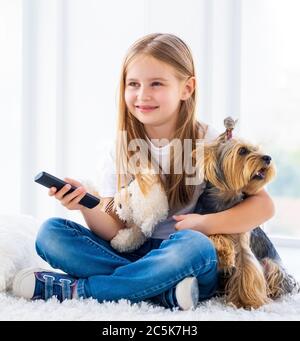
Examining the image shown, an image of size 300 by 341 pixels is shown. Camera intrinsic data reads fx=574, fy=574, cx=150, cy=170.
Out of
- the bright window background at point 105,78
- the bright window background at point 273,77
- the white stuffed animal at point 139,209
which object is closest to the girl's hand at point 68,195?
the white stuffed animal at point 139,209

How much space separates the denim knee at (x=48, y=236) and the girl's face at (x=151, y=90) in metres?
0.34

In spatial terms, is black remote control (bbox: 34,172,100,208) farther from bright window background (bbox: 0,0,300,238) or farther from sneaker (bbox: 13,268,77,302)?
bright window background (bbox: 0,0,300,238)

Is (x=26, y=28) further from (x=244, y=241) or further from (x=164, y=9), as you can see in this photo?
(x=244, y=241)

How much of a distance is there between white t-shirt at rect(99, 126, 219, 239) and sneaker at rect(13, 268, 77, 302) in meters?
0.27

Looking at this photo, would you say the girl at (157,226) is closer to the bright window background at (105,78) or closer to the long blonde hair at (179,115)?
the long blonde hair at (179,115)

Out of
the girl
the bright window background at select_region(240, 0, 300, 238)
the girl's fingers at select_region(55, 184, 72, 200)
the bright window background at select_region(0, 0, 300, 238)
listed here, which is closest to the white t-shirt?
the girl

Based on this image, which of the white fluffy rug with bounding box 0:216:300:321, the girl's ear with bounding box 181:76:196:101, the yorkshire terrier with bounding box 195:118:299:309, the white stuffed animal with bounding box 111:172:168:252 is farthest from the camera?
the girl's ear with bounding box 181:76:196:101

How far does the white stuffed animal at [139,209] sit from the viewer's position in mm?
1367

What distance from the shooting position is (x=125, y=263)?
136 centimetres

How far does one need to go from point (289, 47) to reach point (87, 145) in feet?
3.47

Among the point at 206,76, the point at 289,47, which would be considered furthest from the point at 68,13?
the point at 289,47

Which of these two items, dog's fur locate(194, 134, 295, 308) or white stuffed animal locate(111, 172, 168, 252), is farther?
white stuffed animal locate(111, 172, 168, 252)

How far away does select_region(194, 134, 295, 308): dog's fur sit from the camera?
126cm
